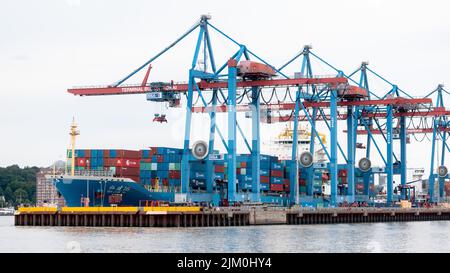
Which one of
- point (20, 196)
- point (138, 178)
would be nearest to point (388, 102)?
point (138, 178)

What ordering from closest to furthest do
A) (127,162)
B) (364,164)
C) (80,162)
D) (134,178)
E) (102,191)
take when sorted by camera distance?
(102,191), (80,162), (127,162), (134,178), (364,164)

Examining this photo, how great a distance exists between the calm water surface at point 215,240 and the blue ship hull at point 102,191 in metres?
8.46

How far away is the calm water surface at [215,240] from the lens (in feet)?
163

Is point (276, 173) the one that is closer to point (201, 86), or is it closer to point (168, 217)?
point (201, 86)

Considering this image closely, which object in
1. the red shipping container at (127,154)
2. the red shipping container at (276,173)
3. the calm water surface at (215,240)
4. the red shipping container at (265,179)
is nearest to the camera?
the calm water surface at (215,240)

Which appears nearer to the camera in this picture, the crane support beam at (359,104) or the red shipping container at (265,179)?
the crane support beam at (359,104)

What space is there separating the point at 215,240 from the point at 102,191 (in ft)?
85.0

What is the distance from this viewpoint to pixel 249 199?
Answer: 3236 inches

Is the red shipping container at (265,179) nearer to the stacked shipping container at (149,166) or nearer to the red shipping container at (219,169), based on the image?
the stacked shipping container at (149,166)

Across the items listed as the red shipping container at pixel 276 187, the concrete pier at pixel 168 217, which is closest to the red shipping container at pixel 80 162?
the concrete pier at pixel 168 217

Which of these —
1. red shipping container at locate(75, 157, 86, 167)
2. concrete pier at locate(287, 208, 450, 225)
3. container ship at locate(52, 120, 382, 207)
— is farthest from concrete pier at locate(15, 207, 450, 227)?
red shipping container at locate(75, 157, 86, 167)

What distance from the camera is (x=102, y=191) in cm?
7931
